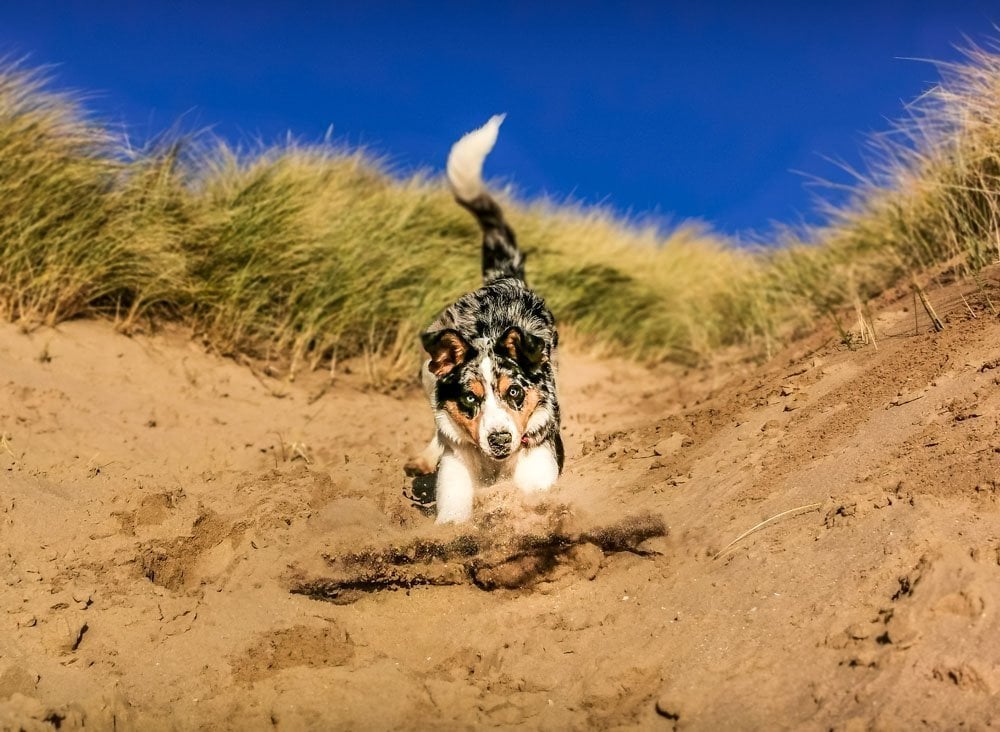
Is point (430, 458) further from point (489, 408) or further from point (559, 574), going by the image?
point (559, 574)

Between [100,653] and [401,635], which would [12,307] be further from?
[401,635]

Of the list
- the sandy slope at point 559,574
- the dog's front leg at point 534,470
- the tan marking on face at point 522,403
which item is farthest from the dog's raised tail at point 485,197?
the dog's front leg at point 534,470

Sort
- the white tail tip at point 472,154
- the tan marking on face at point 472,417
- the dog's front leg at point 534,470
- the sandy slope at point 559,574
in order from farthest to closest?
the white tail tip at point 472,154 → the dog's front leg at point 534,470 → the tan marking on face at point 472,417 → the sandy slope at point 559,574

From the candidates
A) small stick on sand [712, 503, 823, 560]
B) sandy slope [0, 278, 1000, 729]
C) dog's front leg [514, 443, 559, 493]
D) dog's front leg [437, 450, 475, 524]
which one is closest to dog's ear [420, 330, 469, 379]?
dog's front leg [437, 450, 475, 524]

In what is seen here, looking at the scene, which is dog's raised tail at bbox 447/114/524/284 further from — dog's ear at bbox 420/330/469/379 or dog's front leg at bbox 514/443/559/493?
dog's front leg at bbox 514/443/559/493

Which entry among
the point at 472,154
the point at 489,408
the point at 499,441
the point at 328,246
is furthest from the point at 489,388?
the point at 328,246

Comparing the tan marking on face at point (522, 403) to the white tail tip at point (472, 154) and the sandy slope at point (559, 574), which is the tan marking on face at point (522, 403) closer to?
the sandy slope at point (559, 574)

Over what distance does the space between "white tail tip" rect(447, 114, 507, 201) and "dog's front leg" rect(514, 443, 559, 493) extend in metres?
2.14

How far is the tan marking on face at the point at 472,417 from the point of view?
4.65 meters

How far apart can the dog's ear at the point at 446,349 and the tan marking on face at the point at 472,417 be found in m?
0.20

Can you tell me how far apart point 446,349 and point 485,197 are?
1.86 metres

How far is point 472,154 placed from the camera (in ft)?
20.2

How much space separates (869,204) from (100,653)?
8.02 metres

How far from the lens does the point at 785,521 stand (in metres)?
4.05
